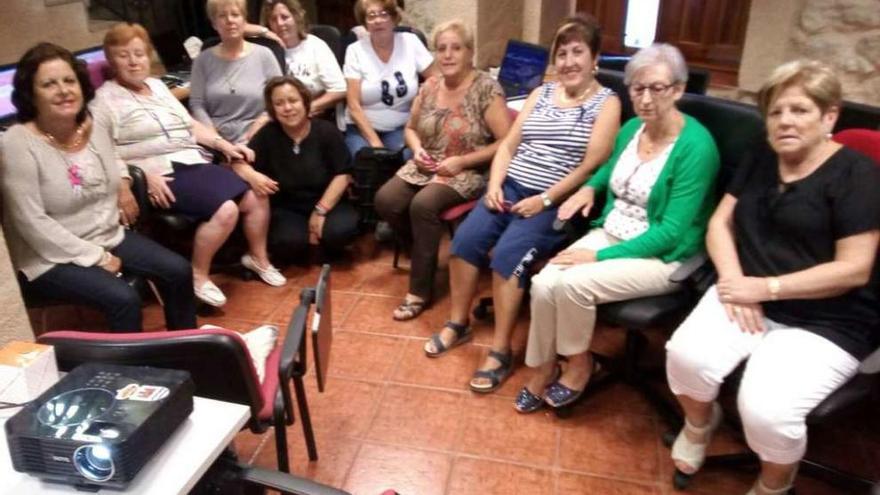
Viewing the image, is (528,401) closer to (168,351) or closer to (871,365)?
(871,365)

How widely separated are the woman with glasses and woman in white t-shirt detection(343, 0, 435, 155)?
61 cm

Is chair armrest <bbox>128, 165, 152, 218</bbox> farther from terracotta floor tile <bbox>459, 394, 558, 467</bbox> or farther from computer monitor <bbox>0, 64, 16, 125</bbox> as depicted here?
terracotta floor tile <bbox>459, 394, 558, 467</bbox>

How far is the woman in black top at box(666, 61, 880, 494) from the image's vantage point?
159 cm

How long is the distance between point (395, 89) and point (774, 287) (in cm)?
206

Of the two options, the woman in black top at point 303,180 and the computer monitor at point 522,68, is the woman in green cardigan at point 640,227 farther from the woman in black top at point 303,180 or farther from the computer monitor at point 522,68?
the woman in black top at point 303,180

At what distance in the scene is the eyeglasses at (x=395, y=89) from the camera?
321 centimetres

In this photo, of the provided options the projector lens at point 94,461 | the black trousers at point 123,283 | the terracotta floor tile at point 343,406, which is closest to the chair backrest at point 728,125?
the terracotta floor tile at point 343,406

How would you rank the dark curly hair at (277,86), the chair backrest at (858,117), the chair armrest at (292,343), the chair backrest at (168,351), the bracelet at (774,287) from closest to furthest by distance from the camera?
the chair backrest at (168,351), the chair armrest at (292,343), the bracelet at (774,287), the chair backrest at (858,117), the dark curly hair at (277,86)

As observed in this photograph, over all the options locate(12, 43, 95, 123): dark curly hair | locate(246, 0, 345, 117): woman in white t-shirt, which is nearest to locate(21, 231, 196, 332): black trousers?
locate(12, 43, 95, 123): dark curly hair

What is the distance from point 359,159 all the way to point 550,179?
3.31 feet

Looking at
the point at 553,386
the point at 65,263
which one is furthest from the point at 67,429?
the point at 553,386

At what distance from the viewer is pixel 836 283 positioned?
5.29ft

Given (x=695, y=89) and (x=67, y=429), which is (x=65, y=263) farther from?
(x=695, y=89)

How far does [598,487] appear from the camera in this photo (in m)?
1.90
